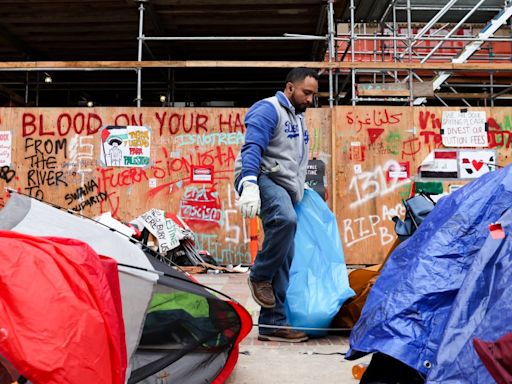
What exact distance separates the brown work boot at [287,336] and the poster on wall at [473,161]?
5.27 meters

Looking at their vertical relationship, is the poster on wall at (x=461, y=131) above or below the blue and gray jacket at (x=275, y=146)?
above

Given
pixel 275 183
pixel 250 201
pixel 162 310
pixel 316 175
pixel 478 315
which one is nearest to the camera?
pixel 478 315

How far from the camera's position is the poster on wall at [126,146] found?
783 centimetres

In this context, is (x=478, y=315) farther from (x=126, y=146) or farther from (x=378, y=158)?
(x=126, y=146)

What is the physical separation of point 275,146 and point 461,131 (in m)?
5.26

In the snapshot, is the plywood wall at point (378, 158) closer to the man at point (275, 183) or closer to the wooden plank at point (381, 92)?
the wooden plank at point (381, 92)

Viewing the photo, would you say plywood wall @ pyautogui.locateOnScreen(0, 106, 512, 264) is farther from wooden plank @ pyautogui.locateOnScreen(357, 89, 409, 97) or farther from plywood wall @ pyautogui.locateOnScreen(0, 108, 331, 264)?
wooden plank @ pyautogui.locateOnScreen(357, 89, 409, 97)

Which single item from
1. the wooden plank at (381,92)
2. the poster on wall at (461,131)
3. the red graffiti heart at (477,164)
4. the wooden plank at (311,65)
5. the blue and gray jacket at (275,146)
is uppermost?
the wooden plank at (311,65)

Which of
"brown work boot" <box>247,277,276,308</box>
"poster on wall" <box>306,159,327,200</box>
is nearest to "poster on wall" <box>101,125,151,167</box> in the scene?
"poster on wall" <box>306,159,327,200</box>

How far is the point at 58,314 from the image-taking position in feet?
5.21

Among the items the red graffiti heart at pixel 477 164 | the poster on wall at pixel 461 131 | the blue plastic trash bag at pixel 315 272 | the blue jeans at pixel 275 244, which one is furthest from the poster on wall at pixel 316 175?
the blue jeans at pixel 275 244

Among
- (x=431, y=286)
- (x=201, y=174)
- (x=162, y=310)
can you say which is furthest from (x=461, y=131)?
(x=162, y=310)

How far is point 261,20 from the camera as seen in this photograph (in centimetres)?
956

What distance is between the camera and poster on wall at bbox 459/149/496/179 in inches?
303
